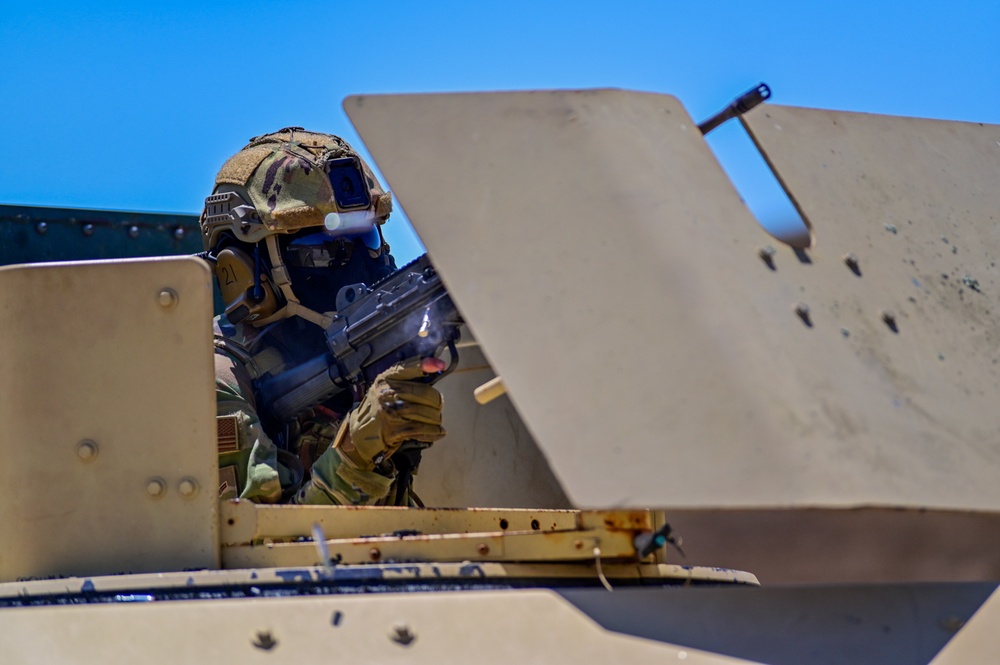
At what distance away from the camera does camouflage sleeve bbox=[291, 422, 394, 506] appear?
10.5 ft

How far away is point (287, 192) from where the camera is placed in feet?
13.4

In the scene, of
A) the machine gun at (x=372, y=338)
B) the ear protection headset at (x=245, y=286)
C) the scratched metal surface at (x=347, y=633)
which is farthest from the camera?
the ear protection headset at (x=245, y=286)

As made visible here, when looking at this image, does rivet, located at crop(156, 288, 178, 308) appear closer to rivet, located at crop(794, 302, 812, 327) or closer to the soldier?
rivet, located at crop(794, 302, 812, 327)

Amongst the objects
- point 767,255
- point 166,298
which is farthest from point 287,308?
point 767,255

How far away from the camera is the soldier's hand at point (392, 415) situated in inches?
124

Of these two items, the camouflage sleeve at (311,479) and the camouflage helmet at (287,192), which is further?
the camouflage helmet at (287,192)

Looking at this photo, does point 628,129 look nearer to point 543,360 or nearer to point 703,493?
point 543,360

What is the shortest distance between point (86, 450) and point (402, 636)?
75 centimetres

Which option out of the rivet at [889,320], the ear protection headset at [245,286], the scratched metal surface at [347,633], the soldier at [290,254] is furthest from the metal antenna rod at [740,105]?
the ear protection headset at [245,286]

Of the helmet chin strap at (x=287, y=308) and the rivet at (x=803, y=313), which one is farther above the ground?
the helmet chin strap at (x=287, y=308)

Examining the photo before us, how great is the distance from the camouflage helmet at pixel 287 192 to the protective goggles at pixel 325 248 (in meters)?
0.05

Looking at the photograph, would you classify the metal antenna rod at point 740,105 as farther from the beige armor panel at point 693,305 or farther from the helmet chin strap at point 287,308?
the helmet chin strap at point 287,308

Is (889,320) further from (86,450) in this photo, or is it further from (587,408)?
(86,450)

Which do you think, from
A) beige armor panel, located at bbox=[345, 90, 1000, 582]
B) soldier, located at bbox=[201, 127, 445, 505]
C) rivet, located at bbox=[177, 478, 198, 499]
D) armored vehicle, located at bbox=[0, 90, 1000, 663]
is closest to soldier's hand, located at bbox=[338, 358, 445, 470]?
soldier, located at bbox=[201, 127, 445, 505]
